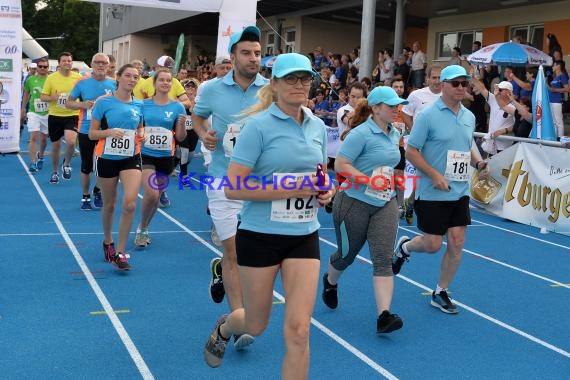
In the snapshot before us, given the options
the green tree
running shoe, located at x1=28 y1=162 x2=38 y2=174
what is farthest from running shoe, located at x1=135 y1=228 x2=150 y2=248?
the green tree

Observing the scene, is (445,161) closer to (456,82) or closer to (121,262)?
(456,82)

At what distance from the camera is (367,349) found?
5.35 metres

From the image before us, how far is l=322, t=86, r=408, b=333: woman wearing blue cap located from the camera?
5.57 metres

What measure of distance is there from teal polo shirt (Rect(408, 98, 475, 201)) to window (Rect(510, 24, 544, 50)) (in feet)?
56.4

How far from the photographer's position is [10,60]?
583 inches

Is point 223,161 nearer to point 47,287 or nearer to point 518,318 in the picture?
point 47,287

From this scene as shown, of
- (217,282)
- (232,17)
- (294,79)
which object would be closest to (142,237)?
(217,282)

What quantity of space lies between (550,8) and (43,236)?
17.1 meters

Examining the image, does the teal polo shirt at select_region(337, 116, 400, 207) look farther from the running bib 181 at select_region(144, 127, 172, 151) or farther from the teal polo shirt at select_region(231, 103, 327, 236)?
the running bib 181 at select_region(144, 127, 172, 151)

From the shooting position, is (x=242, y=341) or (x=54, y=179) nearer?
(x=242, y=341)

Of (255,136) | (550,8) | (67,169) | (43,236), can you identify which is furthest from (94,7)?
(255,136)

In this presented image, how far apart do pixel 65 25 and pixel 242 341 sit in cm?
7640

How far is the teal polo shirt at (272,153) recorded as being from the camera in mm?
3857

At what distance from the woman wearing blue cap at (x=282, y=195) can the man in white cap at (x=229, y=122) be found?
1.02 metres
